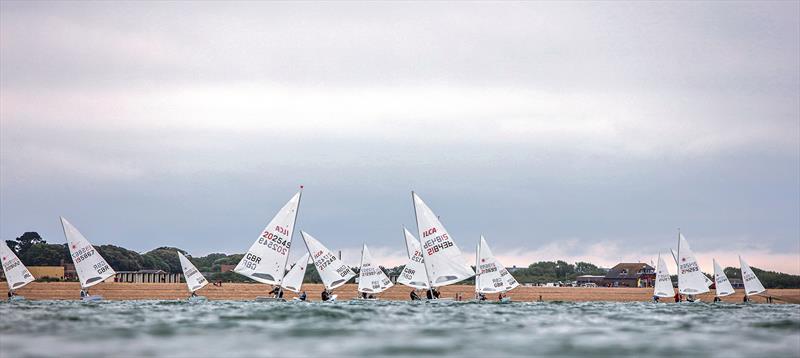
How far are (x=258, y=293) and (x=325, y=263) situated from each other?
15.2 m

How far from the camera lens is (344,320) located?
40625 millimetres

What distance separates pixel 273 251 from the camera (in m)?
65.6

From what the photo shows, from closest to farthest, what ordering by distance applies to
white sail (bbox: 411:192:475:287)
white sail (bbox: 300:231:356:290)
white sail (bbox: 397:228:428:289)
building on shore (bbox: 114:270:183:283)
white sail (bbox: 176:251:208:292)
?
1. white sail (bbox: 411:192:475:287)
2. white sail (bbox: 300:231:356:290)
3. white sail (bbox: 176:251:208:292)
4. white sail (bbox: 397:228:428:289)
5. building on shore (bbox: 114:270:183:283)

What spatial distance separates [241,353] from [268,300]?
129 feet

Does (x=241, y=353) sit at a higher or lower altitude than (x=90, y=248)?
lower

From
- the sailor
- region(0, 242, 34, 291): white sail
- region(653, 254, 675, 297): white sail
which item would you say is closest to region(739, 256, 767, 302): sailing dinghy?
region(653, 254, 675, 297): white sail

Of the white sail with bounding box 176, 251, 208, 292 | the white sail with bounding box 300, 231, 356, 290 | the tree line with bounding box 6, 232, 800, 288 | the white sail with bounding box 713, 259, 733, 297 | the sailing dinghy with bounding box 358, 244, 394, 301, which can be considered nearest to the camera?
the white sail with bounding box 300, 231, 356, 290

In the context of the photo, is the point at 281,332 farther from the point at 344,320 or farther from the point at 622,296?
the point at 622,296

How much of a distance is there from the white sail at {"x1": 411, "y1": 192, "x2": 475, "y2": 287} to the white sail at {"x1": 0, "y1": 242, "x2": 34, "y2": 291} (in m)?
34.0

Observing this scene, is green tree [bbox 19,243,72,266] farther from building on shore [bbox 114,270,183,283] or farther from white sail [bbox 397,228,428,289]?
white sail [bbox 397,228,428,289]

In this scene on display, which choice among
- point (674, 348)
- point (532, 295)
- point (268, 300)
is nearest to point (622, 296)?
point (532, 295)

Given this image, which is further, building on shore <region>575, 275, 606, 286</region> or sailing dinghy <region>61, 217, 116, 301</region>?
building on shore <region>575, 275, 606, 286</region>

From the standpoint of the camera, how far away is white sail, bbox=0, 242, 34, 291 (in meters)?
77.1

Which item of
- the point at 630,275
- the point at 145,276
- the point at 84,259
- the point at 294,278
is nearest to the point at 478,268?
the point at 294,278
